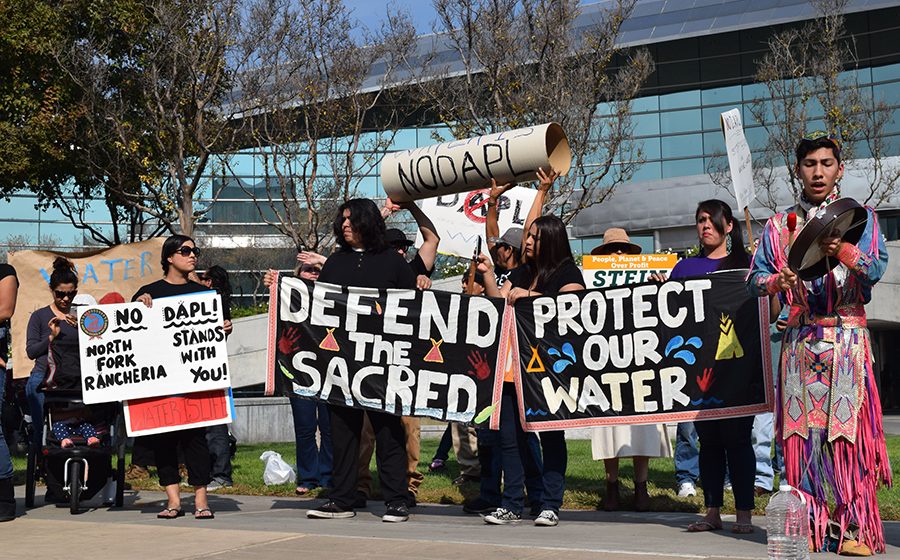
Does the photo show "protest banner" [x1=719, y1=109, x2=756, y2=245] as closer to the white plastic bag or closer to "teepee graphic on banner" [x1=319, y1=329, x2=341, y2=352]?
"teepee graphic on banner" [x1=319, y1=329, x2=341, y2=352]

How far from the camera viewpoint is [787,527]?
18.4ft

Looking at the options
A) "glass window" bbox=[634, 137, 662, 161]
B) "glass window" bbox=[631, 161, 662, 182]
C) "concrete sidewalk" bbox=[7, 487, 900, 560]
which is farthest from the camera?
"glass window" bbox=[634, 137, 662, 161]

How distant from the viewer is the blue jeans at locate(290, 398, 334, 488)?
32.6 ft

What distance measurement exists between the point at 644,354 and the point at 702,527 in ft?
3.82

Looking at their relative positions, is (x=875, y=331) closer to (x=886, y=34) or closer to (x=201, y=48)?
(x=886, y=34)

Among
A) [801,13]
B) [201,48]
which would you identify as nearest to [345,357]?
[201,48]

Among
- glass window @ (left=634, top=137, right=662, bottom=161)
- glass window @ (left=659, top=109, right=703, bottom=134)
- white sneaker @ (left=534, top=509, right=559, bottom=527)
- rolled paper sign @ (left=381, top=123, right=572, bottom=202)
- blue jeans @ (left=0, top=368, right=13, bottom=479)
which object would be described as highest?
glass window @ (left=659, top=109, right=703, bottom=134)

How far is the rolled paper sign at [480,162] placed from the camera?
821cm

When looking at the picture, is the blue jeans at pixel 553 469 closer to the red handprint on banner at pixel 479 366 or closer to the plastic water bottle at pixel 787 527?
the red handprint on banner at pixel 479 366

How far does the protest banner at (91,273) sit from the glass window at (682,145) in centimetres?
3791

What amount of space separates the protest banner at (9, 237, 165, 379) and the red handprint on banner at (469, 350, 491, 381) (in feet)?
16.5

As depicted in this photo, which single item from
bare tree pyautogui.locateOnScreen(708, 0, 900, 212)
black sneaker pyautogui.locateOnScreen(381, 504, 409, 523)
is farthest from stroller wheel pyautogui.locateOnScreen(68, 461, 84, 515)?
bare tree pyautogui.locateOnScreen(708, 0, 900, 212)

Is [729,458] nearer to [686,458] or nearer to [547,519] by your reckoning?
[547,519]

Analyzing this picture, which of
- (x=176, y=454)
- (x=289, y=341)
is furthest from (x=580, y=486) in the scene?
(x=176, y=454)
